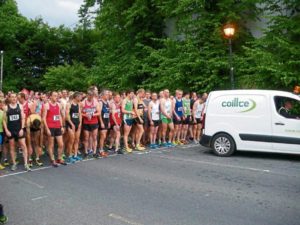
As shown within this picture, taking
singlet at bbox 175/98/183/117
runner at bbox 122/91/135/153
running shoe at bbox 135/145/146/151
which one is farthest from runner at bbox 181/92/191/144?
runner at bbox 122/91/135/153

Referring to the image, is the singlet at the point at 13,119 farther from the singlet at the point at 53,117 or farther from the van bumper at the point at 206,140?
the van bumper at the point at 206,140

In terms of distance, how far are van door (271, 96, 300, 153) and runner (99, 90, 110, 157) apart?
5.18m

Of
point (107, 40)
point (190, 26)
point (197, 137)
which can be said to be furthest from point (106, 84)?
point (197, 137)

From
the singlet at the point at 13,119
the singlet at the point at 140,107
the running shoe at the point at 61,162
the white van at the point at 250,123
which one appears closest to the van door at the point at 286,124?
the white van at the point at 250,123

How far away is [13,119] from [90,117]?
2.50 meters

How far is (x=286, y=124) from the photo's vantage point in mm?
11680

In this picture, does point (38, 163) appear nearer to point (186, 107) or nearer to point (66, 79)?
point (186, 107)

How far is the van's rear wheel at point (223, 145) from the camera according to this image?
1249 centimetres

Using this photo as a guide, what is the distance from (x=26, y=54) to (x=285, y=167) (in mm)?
38937

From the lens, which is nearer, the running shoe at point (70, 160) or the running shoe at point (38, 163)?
the running shoe at point (38, 163)

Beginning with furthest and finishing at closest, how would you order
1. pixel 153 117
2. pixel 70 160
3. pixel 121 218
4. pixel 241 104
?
pixel 153 117 → pixel 241 104 → pixel 70 160 → pixel 121 218

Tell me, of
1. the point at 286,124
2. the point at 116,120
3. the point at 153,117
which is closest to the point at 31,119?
the point at 116,120

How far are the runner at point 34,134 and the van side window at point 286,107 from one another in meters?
6.88

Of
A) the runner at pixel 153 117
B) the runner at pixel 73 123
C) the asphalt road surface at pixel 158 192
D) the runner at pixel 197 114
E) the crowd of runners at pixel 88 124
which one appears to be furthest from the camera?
the runner at pixel 197 114
